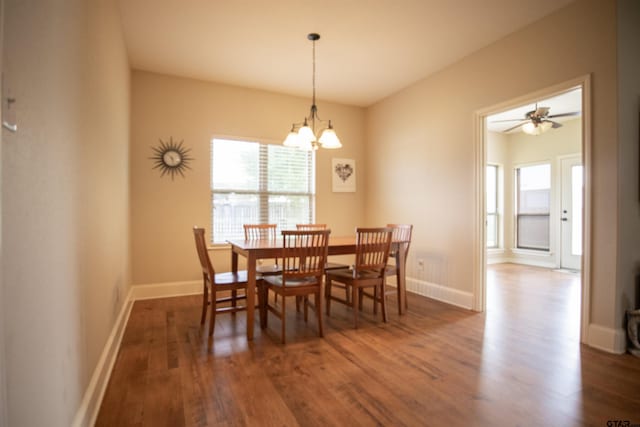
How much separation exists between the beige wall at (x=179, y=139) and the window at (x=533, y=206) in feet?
17.1

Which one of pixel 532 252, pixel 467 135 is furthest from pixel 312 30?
pixel 532 252

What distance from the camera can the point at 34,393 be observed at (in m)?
0.96

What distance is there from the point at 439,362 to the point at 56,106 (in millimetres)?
2564

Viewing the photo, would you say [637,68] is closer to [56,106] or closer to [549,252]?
[56,106]

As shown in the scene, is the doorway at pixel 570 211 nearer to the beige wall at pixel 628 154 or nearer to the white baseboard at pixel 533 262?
the white baseboard at pixel 533 262

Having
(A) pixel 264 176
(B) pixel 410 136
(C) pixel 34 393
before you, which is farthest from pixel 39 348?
(B) pixel 410 136

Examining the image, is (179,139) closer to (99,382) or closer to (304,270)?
(304,270)

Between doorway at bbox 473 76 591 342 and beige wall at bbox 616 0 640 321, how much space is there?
193 mm

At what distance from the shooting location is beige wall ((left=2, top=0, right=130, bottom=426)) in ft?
2.84

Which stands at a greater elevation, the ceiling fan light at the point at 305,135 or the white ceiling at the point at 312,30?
the white ceiling at the point at 312,30

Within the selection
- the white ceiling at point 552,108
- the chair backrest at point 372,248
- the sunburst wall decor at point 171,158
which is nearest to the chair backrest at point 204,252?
the chair backrest at point 372,248

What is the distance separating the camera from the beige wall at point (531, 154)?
19.9 ft

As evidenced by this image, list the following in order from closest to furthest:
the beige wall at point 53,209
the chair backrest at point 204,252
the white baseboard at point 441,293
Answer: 1. the beige wall at point 53,209
2. the chair backrest at point 204,252
3. the white baseboard at point 441,293

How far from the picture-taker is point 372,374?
2094 millimetres
